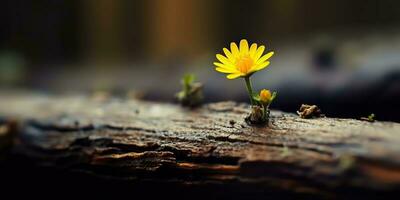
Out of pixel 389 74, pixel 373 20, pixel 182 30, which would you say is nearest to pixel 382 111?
pixel 389 74

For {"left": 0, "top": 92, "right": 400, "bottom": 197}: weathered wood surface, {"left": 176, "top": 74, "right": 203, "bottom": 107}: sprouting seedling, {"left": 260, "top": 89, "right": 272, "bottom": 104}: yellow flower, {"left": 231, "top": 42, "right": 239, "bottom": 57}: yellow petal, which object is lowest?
{"left": 0, "top": 92, "right": 400, "bottom": 197}: weathered wood surface

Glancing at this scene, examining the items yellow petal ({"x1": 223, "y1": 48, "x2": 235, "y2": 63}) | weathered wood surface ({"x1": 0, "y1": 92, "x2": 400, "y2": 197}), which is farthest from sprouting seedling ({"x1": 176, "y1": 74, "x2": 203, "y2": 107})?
yellow petal ({"x1": 223, "y1": 48, "x2": 235, "y2": 63})

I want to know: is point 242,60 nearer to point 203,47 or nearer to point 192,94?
point 192,94

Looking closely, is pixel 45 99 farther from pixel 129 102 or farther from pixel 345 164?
pixel 345 164

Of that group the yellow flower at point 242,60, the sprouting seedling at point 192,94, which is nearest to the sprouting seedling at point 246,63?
the yellow flower at point 242,60

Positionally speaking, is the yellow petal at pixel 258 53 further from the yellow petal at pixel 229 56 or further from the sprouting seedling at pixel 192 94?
the sprouting seedling at pixel 192 94

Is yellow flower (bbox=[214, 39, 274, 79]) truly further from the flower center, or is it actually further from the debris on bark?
the debris on bark
